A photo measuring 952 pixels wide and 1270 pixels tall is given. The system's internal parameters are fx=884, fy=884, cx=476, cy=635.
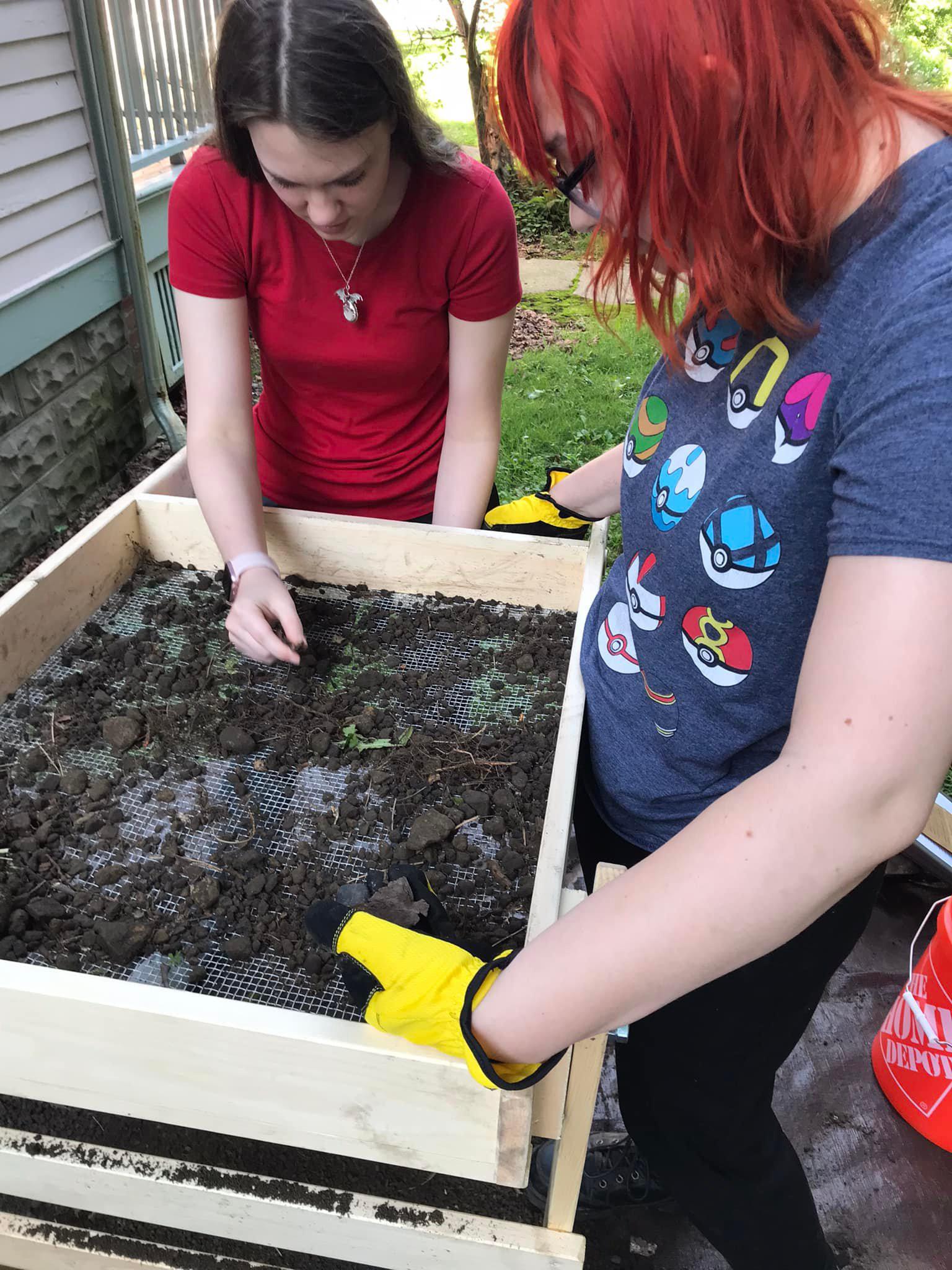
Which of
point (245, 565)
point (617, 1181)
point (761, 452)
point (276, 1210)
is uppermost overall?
point (761, 452)

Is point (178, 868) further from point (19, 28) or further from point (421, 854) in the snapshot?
point (19, 28)

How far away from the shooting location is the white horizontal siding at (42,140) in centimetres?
292

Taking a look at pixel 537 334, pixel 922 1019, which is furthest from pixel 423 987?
pixel 537 334

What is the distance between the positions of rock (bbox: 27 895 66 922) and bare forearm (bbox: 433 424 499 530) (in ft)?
3.28

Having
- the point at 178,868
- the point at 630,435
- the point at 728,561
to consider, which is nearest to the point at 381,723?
the point at 178,868

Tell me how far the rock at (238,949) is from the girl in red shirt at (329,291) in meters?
0.47

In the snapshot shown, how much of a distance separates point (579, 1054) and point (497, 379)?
1271 mm

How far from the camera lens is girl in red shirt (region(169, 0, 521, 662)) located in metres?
1.28

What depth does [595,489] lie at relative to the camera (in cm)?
160

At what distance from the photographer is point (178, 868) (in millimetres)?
1220

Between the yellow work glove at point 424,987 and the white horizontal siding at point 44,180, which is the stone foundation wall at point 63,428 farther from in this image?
the yellow work glove at point 424,987

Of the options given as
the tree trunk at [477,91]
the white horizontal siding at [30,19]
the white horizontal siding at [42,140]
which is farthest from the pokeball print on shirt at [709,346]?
the tree trunk at [477,91]

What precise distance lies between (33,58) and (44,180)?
38cm

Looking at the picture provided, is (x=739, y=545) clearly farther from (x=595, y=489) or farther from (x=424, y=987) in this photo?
(x=595, y=489)
